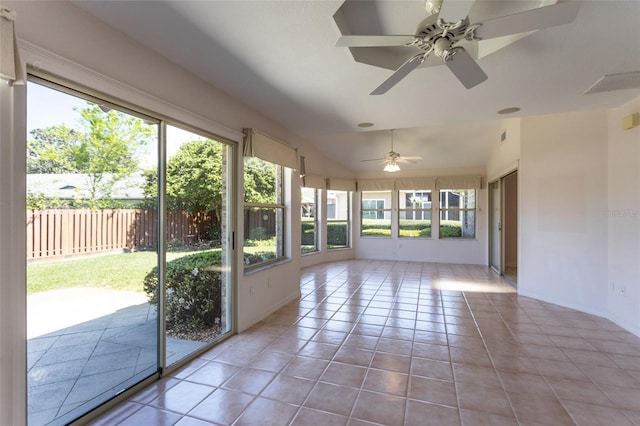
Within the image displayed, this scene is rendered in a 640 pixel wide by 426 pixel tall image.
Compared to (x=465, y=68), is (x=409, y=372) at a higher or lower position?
lower

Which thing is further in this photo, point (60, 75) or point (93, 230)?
point (93, 230)

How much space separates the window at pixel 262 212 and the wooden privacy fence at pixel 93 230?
96 centimetres

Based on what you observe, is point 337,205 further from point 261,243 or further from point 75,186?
point 75,186

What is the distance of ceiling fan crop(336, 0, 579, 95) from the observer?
4.64 ft

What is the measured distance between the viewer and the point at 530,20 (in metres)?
1.45

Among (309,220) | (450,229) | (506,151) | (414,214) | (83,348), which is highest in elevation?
(506,151)

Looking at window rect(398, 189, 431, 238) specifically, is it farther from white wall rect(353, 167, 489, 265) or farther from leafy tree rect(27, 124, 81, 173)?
leafy tree rect(27, 124, 81, 173)

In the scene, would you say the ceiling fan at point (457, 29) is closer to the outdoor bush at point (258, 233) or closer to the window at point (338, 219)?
the outdoor bush at point (258, 233)

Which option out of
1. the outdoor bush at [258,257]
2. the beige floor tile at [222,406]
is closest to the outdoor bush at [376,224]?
the outdoor bush at [258,257]

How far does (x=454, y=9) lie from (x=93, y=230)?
2623mm

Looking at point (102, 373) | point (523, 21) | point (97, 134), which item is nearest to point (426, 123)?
point (523, 21)

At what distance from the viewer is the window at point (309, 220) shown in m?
6.95

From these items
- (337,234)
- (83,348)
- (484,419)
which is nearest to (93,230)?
(83,348)

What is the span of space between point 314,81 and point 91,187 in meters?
1.95
